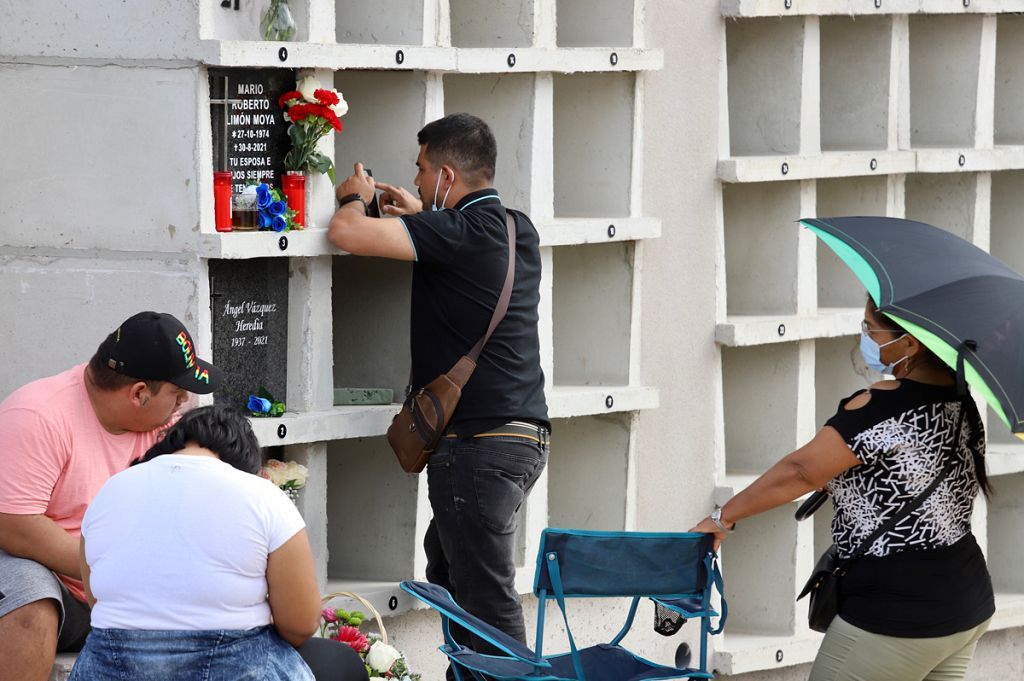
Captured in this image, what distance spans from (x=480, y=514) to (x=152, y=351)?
41.8 inches

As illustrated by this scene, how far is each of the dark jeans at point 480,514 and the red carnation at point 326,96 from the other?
967 mm

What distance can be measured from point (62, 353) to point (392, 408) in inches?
37.9

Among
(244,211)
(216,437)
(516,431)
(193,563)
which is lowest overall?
(193,563)

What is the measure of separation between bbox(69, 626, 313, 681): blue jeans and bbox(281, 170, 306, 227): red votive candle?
1.48m

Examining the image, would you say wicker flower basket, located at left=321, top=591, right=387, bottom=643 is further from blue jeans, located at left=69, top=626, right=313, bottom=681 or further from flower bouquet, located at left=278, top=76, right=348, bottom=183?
flower bouquet, located at left=278, top=76, right=348, bottom=183

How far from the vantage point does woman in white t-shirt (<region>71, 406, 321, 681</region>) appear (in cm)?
315

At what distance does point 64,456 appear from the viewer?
3.80m

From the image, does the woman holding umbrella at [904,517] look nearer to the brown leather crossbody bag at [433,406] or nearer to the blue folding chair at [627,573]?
the blue folding chair at [627,573]

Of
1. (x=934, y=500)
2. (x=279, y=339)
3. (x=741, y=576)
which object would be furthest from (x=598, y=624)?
(x=934, y=500)

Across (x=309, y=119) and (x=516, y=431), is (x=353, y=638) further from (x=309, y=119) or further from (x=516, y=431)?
(x=309, y=119)

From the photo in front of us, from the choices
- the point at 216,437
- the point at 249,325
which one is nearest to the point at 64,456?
the point at 216,437

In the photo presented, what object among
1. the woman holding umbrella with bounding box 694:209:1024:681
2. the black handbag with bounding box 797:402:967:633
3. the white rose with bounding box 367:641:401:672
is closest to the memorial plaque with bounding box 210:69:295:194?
the white rose with bounding box 367:641:401:672

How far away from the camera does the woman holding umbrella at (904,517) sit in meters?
3.63

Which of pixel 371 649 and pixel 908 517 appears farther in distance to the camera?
pixel 371 649
